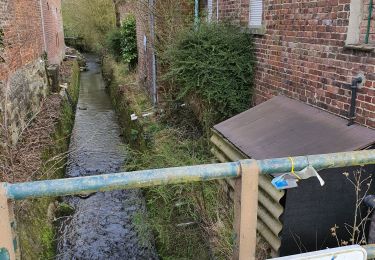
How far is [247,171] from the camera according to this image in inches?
64.6

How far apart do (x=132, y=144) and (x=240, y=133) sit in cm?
589

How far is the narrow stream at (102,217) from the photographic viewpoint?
6.04 meters

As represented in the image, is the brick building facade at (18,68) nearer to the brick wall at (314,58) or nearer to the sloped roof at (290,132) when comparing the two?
the sloped roof at (290,132)

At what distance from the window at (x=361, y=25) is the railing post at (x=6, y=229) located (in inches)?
141

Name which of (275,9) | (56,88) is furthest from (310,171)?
(56,88)

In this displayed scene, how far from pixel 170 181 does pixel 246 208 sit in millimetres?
370

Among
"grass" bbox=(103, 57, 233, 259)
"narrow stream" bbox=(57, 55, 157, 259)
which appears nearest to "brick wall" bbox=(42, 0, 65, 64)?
"narrow stream" bbox=(57, 55, 157, 259)

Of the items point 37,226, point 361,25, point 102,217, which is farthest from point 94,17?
point 361,25

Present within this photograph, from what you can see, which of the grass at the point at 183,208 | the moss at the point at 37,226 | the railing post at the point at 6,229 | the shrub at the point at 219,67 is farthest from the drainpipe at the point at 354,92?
the moss at the point at 37,226

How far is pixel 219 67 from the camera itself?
6320 mm

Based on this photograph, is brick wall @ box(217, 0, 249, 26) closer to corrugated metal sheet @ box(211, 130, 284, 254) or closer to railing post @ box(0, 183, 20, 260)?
corrugated metal sheet @ box(211, 130, 284, 254)

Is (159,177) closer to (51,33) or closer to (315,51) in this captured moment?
(315,51)

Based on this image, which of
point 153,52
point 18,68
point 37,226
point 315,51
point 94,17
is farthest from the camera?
point 94,17

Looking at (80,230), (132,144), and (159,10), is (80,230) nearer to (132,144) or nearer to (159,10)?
(132,144)
